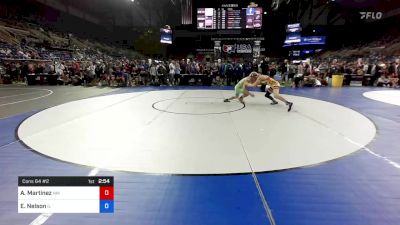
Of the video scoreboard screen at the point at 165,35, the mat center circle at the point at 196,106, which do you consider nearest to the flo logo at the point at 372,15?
the video scoreboard screen at the point at 165,35

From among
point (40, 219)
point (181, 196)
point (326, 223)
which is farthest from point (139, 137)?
point (326, 223)

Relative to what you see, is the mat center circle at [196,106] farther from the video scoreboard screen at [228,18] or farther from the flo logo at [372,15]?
the flo logo at [372,15]

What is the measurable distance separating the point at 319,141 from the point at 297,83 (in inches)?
447

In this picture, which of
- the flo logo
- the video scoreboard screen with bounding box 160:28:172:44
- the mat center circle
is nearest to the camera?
the mat center circle

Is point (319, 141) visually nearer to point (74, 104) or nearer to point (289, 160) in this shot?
point (289, 160)

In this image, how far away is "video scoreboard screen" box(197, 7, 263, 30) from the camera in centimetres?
2364

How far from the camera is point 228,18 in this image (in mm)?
23766

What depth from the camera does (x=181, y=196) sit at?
3.31 meters
